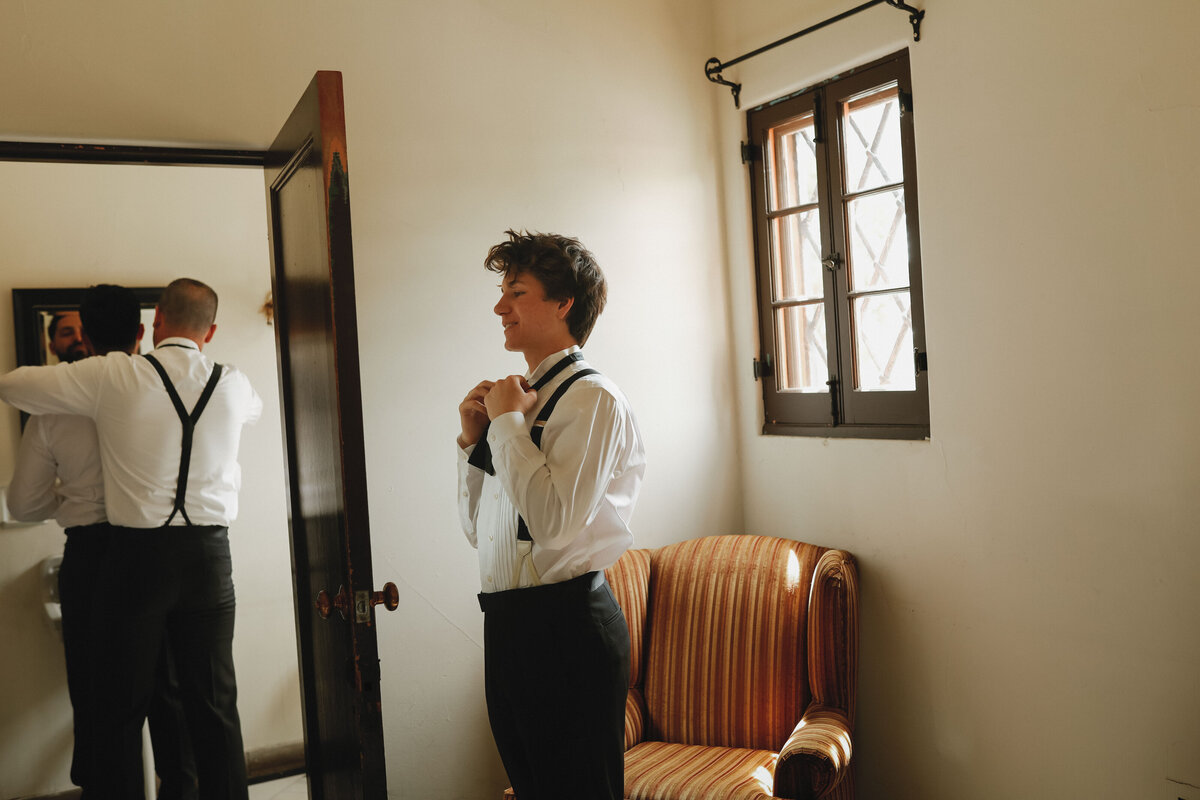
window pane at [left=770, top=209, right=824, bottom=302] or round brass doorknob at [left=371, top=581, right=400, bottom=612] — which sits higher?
window pane at [left=770, top=209, right=824, bottom=302]

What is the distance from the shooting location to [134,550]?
2182 mm

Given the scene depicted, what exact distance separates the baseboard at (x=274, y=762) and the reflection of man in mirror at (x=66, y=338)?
1.07 m

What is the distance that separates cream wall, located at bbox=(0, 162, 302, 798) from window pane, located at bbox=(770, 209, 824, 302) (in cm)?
156

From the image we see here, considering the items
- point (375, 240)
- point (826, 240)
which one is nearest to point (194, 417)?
point (375, 240)

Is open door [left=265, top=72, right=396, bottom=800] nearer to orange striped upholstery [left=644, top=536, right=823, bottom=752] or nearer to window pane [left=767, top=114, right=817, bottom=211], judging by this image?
orange striped upholstery [left=644, top=536, right=823, bottom=752]

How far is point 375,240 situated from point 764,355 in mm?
1294

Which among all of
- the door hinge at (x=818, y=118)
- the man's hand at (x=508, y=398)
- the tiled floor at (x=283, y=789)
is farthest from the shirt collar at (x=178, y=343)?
the door hinge at (x=818, y=118)

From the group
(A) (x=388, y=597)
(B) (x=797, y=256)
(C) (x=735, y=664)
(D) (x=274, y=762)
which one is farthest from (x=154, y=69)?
(C) (x=735, y=664)

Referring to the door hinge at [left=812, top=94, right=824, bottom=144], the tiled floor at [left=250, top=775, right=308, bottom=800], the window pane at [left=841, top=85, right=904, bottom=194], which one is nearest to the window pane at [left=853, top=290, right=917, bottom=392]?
the window pane at [left=841, top=85, right=904, bottom=194]

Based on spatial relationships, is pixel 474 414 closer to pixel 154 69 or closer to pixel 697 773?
pixel 697 773

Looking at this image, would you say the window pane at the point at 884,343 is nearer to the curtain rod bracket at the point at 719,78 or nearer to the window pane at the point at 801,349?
the window pane at the point at 801,349

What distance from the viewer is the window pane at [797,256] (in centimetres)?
292

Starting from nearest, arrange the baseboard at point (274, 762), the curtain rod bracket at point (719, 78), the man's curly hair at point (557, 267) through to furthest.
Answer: the man's curly hair at point (557, 267), the baseboard at point (274, 762), the curtain rod bracket at point (719, 78)

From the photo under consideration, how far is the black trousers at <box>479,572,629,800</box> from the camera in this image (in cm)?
184
